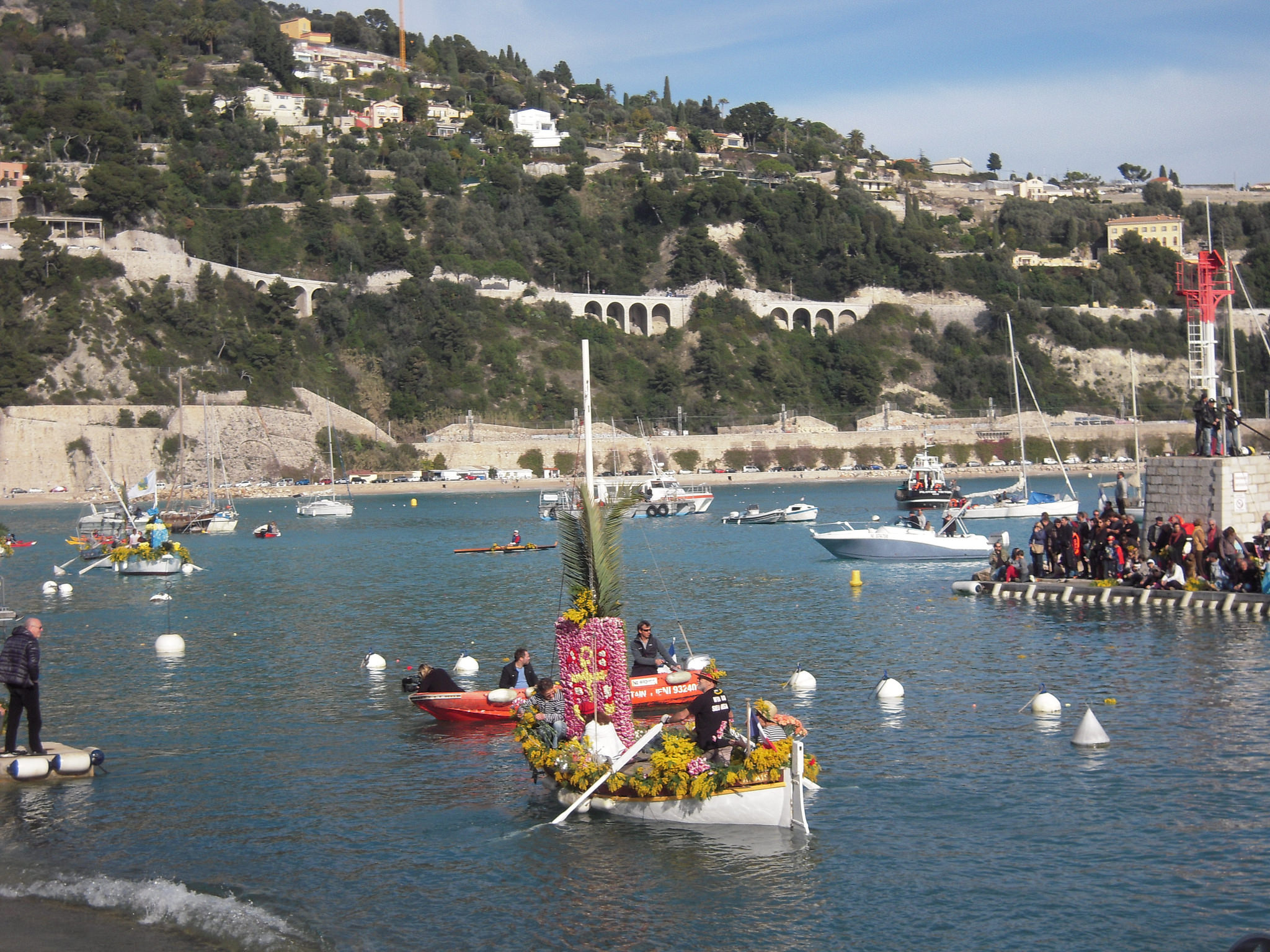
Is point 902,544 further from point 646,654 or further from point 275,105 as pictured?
point 275,105

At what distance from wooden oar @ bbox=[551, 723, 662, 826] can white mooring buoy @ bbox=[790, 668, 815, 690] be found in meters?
7.75

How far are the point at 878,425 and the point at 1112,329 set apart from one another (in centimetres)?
3211

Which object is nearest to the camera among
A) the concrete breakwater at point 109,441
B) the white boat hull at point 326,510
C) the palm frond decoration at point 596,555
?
the palm frond decoration at point 596,555

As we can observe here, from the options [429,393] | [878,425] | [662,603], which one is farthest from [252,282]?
[662,603]

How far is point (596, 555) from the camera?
1545cm

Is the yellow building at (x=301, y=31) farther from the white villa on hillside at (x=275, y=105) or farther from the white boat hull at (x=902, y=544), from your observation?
the white boat hull at (x=902, y=544)

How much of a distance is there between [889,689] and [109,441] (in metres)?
81.0

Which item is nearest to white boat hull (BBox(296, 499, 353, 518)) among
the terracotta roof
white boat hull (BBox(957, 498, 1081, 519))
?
white boat hull (BBox(957, 498, 1081, 519))

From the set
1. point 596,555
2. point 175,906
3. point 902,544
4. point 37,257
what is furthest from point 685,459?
point 175,906

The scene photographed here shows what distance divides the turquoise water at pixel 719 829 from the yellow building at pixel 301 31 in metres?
177

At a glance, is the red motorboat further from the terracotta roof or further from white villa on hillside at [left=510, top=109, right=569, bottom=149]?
the terracotta roof

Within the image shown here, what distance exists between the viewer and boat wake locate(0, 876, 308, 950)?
11.9 meters

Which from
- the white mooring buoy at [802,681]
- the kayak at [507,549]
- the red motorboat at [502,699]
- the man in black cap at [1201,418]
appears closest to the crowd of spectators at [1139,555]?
the man in black cap at [1201,418]

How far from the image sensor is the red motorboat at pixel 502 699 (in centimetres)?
1964
